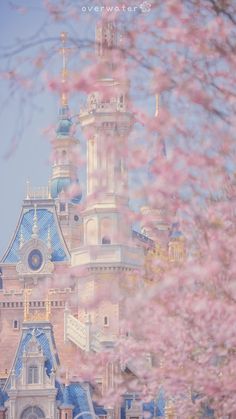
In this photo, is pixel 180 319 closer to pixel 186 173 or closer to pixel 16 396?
pixel 186 173

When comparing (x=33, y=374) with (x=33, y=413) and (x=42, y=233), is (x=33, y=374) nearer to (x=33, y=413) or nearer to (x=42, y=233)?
(x=33, y=413)

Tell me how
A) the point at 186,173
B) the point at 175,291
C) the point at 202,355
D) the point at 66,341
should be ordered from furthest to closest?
the point at 66,341 → the point at 202,355 → the point at 175,291 → the point at 186,173

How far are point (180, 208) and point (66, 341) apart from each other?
63.1 m

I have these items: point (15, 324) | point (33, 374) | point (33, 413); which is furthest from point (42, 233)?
point (33, 413)

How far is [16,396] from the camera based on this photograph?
69.8 m

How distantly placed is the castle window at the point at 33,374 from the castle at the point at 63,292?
0.05m

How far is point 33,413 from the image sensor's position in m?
69.6

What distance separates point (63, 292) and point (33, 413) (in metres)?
13.7

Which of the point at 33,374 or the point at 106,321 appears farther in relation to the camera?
the point at 106,321

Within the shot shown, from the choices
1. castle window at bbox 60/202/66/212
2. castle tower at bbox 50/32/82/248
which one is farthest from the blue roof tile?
castle window at bbox 60/202/66/212

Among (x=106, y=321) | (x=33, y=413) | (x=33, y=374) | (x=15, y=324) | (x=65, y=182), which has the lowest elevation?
(x=33, y=413)

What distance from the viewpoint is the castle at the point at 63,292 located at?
6975 centimetres

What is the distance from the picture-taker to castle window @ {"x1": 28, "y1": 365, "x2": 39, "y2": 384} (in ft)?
230

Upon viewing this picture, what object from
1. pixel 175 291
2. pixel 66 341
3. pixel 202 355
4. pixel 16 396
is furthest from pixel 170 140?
pixel 66 341
